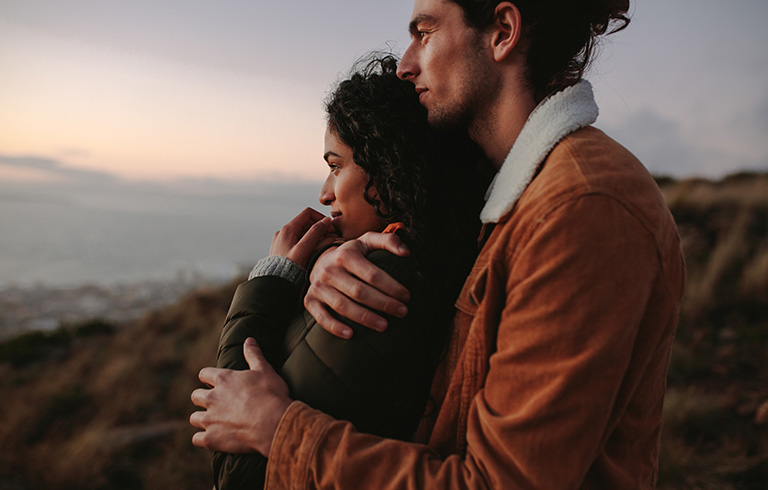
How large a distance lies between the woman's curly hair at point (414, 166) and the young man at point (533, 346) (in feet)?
0.42

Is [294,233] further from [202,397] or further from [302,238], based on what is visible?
[202,397]

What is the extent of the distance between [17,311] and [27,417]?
31.8 ft

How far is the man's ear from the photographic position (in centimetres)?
158

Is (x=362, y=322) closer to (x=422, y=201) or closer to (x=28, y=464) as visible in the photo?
(x=422, y=201)

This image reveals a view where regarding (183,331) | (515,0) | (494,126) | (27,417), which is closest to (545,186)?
(494,126)

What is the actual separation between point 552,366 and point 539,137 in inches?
26.7

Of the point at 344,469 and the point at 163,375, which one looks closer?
the point at 344,469

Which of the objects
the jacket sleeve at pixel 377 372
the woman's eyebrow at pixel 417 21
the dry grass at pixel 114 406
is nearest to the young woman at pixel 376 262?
the jacket sleeve at pixel 377 372

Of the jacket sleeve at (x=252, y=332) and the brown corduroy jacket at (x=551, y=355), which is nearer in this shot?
the brown corduroy jacket at (x=551, y=355)

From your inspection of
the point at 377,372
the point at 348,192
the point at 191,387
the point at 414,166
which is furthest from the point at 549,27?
the point at 191,387

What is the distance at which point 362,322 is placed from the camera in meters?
1.24

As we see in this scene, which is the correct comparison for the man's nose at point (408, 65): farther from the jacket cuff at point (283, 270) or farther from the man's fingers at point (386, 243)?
the jacket cuff at point (283, 270)

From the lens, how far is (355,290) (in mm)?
1271

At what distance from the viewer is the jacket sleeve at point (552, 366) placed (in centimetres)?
97
